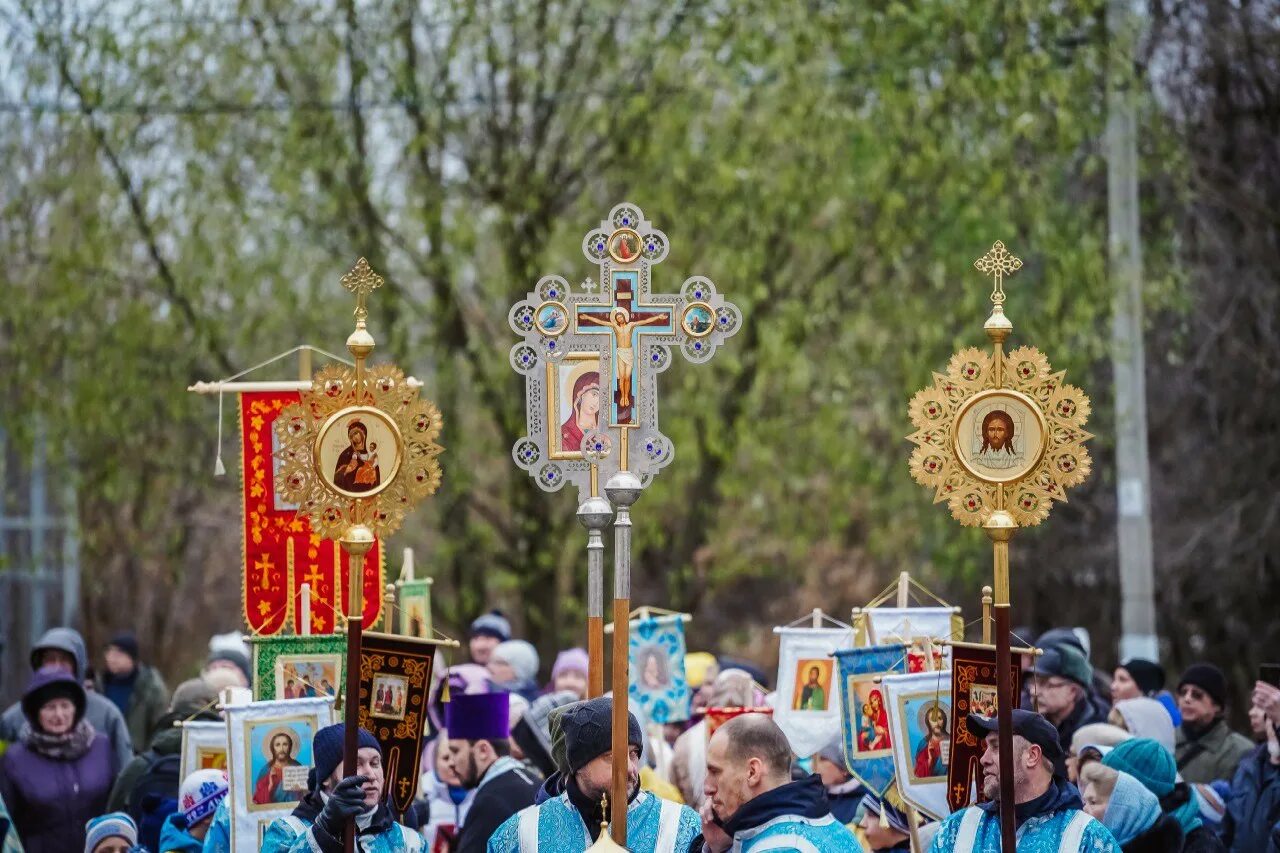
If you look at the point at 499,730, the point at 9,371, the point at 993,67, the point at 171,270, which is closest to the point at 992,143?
the point at 993,67

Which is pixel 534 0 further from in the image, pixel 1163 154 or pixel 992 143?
pixel 1163 154

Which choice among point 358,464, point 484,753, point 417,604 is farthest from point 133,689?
point 358,464

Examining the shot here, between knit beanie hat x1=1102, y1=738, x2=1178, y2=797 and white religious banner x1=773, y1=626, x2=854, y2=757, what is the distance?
4.73ft

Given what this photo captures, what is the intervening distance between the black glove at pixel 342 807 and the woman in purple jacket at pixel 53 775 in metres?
4.39

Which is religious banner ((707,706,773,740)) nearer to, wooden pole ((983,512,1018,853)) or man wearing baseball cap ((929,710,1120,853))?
wooden pole ((983,512,1018,853))

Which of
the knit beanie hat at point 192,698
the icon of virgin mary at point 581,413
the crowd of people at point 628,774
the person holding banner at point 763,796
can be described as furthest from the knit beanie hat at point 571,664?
the person holding banner at point 763,796

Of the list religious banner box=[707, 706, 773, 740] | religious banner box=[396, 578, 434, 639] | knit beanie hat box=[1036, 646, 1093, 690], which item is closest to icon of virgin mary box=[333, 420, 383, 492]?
religious banner box=[707, 706, 773, 740]

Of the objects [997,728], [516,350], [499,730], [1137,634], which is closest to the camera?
[997,728]

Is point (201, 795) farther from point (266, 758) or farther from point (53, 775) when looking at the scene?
point (53, 775)

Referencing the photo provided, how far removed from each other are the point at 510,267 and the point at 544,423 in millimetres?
8935

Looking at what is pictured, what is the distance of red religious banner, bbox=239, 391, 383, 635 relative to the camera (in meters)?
10.4

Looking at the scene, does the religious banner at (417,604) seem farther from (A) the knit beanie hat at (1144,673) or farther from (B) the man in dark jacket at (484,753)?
(A) the knit beanie hat at (1144,673)

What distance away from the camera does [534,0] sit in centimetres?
1736

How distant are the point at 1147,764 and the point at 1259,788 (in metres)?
1.28
